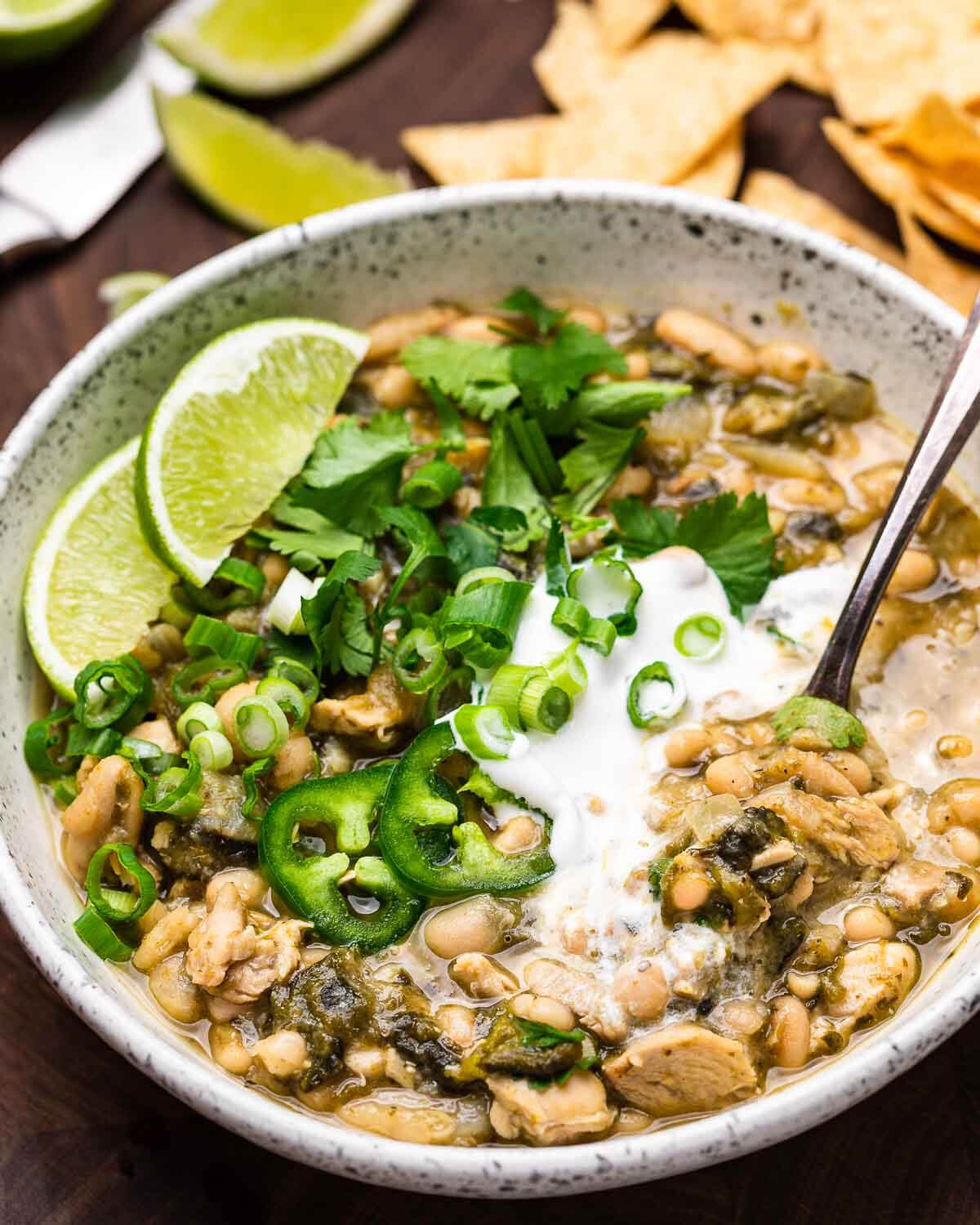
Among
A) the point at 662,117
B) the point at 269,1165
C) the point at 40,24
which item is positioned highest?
the point at 40,24

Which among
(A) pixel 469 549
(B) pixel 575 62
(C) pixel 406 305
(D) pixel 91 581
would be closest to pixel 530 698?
(A) pixel 469 549

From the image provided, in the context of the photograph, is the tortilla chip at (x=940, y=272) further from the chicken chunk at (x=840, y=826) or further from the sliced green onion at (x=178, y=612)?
the sliced green onion at (x=178, y=612)

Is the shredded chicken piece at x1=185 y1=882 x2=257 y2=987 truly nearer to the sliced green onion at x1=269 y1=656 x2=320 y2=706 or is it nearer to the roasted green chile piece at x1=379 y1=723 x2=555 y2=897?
the roasted green chile piece at x1=379 y1=723 x2=555 y2=897

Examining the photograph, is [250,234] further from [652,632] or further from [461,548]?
[652,632]

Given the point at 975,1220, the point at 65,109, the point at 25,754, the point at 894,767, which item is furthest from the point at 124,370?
the point at 975,1220

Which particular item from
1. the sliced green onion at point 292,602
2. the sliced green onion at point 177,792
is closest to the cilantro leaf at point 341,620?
the sliced green onion at point 292,602

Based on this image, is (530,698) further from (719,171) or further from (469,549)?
(719,171)
